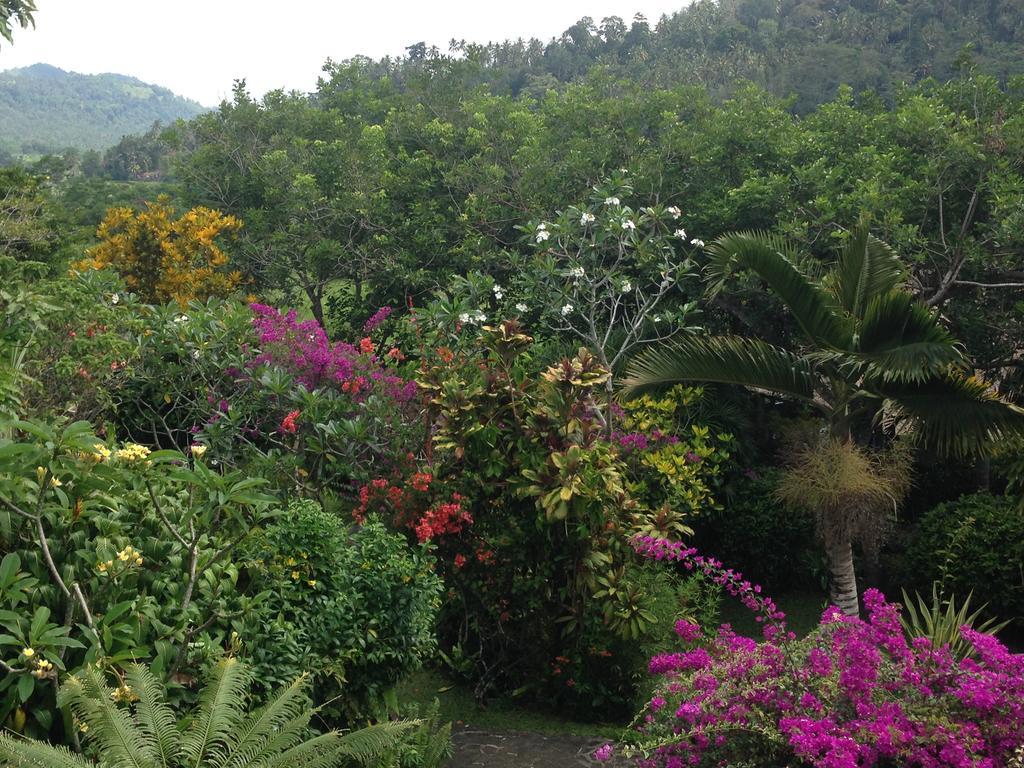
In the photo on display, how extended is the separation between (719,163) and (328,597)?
323 inches

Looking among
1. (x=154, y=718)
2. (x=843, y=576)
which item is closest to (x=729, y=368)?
(x=843, y=576)

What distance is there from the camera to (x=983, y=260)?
909 centimetres

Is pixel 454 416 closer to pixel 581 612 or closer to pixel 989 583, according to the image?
pixel 581 612

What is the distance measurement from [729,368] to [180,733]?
594 cm

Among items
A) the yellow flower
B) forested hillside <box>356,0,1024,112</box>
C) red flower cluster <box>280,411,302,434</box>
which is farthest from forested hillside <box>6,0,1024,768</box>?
forested hillside <box>356,0,1024,112</box>

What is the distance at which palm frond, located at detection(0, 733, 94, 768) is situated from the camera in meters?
2.69

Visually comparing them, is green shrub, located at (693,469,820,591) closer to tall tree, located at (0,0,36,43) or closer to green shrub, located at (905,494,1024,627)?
green shrub, located at (905,494,1024,627)

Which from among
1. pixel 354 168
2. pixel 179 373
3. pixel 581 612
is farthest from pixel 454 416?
pixel 354 168

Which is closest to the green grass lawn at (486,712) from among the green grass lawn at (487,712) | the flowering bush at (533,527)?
the green grass lawn at (487,712)

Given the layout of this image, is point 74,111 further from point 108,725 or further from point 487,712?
point 108,725

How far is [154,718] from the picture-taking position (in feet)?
9.74

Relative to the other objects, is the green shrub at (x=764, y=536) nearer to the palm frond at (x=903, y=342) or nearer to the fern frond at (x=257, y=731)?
the palm frond at (x=903, y=342)

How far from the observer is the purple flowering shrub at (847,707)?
10.8 ft

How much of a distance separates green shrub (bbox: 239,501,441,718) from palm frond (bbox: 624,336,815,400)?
408cm
